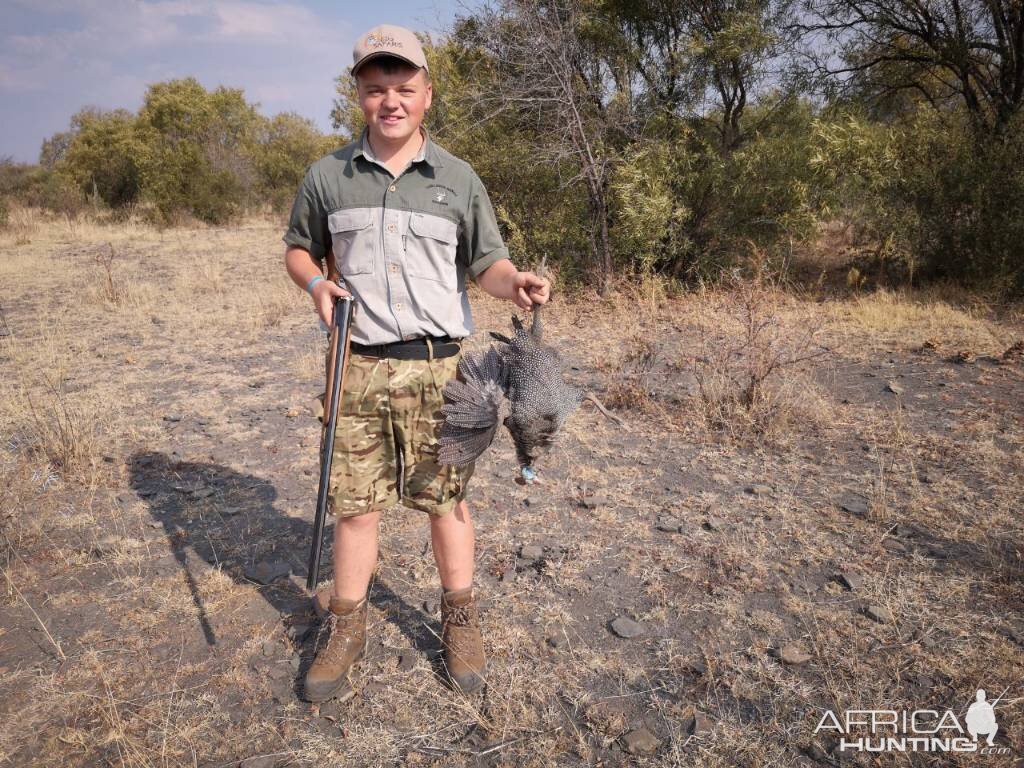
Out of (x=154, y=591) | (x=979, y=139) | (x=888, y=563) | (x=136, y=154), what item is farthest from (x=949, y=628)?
(x=136, y=154)

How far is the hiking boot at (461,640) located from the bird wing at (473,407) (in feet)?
2.47

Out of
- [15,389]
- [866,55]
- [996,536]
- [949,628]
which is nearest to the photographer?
[949,628]

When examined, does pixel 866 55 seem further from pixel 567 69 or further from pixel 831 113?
pixel 567 69

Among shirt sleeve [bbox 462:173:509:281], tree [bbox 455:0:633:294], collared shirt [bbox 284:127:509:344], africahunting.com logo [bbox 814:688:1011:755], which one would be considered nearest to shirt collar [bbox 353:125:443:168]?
collared shirt [bbox 284:127:509:344]

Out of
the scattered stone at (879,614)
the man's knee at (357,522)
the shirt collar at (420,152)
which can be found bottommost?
the scattered stone at (879,614)

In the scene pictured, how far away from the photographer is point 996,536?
10.3 feet

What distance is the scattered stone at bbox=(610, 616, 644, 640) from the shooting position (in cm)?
258

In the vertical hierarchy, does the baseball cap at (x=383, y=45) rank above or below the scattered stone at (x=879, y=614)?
above

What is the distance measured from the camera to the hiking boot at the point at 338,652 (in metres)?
2.28

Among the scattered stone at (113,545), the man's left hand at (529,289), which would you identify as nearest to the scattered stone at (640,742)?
the man's left hand at (529,289)

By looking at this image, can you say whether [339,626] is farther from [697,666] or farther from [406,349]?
[697,666]

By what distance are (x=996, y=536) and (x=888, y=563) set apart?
732mm

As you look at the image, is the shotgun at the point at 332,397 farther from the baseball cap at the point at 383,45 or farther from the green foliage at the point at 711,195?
the green foliage at the point at 711,195

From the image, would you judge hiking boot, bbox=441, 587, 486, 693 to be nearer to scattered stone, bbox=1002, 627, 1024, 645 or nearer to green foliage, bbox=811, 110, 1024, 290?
scattered stone, bbox=1002, 627, 1024, 645
